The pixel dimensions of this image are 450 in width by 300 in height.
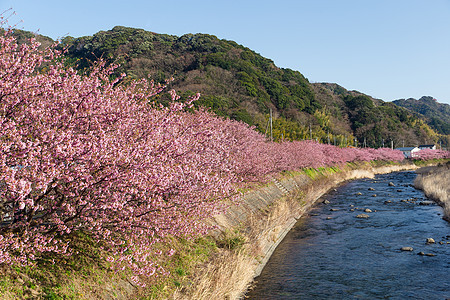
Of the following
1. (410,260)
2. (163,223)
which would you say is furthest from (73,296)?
(410,260)

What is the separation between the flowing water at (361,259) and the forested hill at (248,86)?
39.9 meters

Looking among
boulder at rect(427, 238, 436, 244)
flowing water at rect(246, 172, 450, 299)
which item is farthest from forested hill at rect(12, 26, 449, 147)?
boulder at rect(427, 238, 436, 244)

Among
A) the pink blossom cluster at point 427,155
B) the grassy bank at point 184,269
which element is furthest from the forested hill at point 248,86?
the grassy bank at point 184,269

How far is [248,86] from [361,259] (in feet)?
262

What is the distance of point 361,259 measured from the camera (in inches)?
647

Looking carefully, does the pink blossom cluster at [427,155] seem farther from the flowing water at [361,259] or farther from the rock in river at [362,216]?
the rock in river at [362,216]

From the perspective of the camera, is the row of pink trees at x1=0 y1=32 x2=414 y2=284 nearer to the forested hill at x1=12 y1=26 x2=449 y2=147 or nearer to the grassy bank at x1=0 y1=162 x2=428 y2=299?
the grassy bank at x1=0 y1=162 x2=428 y2=299

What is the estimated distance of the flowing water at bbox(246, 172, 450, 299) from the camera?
12.9 metres

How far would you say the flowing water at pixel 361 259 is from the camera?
12898mm

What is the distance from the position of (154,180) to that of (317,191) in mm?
30979

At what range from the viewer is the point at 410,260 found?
15852mm

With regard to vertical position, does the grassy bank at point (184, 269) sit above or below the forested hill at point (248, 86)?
below

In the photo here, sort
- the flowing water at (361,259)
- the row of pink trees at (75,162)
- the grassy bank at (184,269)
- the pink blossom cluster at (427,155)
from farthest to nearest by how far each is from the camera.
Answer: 1. the pink blossom cluster at (427,155)
2. the flowing water at (361,259)
3. the grassy bank at (184,269)
4. the row of pink trees at (75,162)

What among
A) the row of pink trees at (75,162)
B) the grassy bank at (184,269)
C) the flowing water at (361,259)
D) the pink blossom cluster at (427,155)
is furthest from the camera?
the pink blossom cluster at (427,155)
